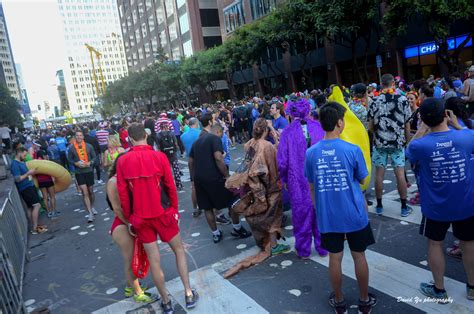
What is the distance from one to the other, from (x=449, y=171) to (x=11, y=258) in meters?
5.18

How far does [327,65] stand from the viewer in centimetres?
2597

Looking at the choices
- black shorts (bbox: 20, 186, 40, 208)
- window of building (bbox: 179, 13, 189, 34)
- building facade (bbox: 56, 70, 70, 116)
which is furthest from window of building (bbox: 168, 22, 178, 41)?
building facade (bbox: 56, 70, 70, 116)

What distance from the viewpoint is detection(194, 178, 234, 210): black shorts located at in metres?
5.14

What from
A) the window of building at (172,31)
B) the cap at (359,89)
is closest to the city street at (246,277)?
the cap at (359,89)

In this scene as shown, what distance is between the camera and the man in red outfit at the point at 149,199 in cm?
335

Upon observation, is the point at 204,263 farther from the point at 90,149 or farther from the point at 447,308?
the point at 90,149

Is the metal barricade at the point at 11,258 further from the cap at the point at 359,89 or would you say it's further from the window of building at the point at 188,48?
the window of building at the point at 188,48

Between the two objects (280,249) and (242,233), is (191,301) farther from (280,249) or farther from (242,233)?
(242,233)

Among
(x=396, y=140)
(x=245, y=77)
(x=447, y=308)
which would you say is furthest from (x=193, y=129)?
(x=245, y=77)

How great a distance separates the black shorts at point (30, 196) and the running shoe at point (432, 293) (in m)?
6.90

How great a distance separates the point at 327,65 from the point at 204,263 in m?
23.8

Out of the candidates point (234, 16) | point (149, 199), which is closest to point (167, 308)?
point (149, 199)

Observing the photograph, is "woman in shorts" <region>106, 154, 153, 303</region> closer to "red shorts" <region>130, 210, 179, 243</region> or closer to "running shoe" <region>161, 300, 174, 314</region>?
"red shorts" <region>130, 210, 179, 243</region>

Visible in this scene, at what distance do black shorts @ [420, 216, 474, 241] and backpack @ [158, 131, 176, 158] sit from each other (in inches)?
274
